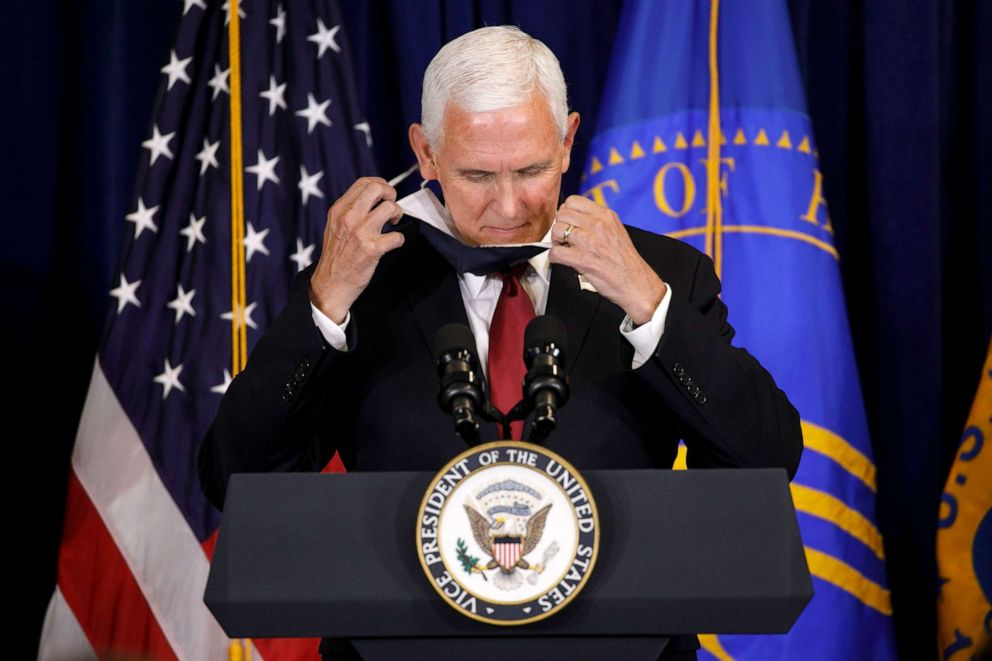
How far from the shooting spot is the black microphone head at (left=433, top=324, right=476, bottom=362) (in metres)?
1.39

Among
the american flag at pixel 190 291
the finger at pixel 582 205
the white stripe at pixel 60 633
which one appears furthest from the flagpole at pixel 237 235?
the finger at pixel 582 205

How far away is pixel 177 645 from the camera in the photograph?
3.11m

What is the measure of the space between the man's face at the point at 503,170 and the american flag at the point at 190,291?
4.52ft

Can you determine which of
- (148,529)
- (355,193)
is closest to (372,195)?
(355,193)

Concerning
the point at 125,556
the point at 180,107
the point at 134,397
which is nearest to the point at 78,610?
the point at 125,556

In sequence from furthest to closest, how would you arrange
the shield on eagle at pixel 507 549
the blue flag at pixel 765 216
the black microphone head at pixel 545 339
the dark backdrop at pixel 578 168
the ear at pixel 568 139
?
the dark backdrop at pixel 578 168 → the blue flag at pixel 765 216 → the ear at pixel 568 139 → the black microphone head at pixel 545 339 → the shield on eagle at pixel 507 549

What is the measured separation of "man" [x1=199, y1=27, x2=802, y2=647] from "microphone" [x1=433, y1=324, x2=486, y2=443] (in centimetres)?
26

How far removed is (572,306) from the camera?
1.85 metres

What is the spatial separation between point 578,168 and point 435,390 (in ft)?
6.41

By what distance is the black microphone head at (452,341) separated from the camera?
1387mm

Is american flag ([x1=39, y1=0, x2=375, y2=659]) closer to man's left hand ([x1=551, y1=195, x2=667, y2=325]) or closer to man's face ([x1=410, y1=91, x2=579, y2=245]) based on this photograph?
man's face ([x1=410, y1=91, x2=579, y2=245])

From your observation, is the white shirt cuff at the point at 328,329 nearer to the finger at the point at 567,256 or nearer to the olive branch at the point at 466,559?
the finger at the point at 567,256

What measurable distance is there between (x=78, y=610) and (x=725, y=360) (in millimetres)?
2136

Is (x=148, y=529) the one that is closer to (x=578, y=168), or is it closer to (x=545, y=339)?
(x=578, y=168)
